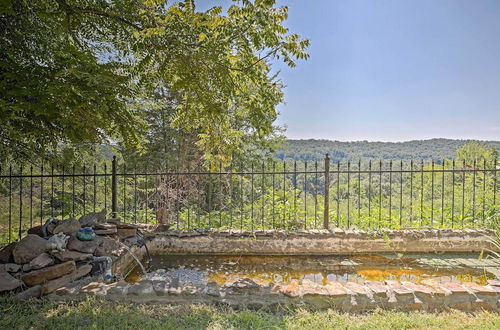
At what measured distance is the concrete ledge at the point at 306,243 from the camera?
5.79 m

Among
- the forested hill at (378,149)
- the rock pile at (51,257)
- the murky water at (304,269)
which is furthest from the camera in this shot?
the forested hill at (378,149)

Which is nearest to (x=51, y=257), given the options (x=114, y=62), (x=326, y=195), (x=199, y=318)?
(x=199, y=318)

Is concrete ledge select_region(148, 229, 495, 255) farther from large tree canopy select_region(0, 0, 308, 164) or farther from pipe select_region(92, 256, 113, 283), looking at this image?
large tree canopy select_region(0, 0, 308, 164)

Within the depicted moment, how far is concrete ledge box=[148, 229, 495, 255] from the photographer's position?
5.79 m

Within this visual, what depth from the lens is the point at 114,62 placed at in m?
4.08

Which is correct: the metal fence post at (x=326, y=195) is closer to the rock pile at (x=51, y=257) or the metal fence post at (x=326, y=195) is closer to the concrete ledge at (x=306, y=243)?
the concrete ledge at (x=306, y=243)

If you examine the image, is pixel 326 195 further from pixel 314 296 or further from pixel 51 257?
pixel 51 257

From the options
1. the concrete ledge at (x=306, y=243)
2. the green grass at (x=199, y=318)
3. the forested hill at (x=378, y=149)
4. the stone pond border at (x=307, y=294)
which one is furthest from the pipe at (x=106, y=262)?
the forested hill at (x=378, y=149)

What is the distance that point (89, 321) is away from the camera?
267cm

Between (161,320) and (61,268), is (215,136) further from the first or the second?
(161,320)

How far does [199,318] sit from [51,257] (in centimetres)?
231

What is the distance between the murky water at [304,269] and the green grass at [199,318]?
5.08ft

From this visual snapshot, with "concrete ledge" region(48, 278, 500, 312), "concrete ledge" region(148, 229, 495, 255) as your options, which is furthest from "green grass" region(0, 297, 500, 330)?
"concrete ledge" region(148, 229, 495, 255)

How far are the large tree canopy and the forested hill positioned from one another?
13172 mm
